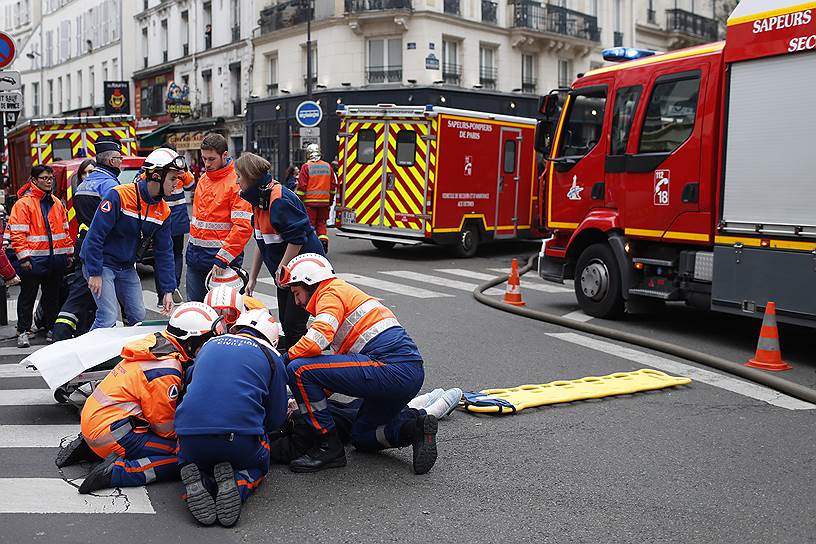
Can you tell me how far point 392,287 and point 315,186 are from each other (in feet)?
9.75

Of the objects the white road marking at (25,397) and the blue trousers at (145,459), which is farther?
the white road marking at (25,397)

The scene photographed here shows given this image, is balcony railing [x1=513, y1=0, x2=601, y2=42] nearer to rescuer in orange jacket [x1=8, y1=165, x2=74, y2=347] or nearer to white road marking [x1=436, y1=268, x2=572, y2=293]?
white road marking [x1=436, y1=268, x2=572, y2=293]

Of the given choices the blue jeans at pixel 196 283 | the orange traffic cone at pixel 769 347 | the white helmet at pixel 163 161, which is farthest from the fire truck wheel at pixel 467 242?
the white helmet at pixel 163 161

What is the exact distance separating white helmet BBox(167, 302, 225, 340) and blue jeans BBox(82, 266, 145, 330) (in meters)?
2.28

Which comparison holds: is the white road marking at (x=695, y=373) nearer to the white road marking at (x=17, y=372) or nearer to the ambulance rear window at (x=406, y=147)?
the white road marking at (x=17, y=372)

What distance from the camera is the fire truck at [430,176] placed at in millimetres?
16594

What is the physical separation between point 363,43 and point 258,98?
5877 mm

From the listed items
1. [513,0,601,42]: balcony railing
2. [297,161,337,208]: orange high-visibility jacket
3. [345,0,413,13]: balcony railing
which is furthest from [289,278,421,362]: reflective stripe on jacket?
[513,0,601,42]: balcony railing

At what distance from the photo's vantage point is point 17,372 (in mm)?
7703

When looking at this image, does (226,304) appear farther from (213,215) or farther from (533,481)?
(213,215)

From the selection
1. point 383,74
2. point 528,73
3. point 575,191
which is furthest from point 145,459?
point 528,73

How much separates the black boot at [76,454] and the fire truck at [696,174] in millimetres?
6000

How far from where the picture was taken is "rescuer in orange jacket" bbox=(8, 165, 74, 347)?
8805 mm

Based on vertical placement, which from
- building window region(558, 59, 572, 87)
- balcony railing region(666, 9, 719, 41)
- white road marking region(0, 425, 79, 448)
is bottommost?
white road marking region(0, 425, 79, 448)
